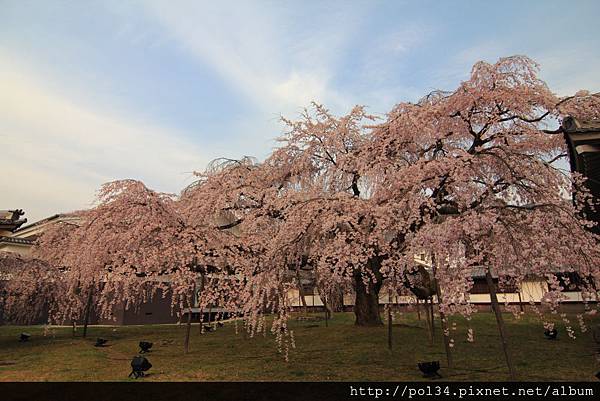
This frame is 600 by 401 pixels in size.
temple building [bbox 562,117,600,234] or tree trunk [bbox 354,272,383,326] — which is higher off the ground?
temple building [bbox 562,117,600,234]

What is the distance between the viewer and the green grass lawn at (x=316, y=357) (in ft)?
30.8

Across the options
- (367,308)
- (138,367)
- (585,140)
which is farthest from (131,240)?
(585,140)

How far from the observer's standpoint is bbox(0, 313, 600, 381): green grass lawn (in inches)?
369

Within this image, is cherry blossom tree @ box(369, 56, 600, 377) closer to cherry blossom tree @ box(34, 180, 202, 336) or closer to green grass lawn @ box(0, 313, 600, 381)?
green grass lawn @ box(0, 313, 600, 381)

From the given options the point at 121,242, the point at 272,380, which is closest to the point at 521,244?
the point at 272,380

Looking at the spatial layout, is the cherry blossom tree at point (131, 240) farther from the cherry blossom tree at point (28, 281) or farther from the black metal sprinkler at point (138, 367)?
the cherry blossom tree at point (28, 281)

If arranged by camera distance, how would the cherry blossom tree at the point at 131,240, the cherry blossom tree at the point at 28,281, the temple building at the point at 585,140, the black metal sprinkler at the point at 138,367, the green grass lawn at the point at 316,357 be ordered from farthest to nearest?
the cherry blossom tree at the point at 28,281 → the cherry blossom tree at the point at 131,240 → the black metal sprinkler at the point at 138,367 → the green grass lawn at the point at 316,357 → the temple building at the point at 585,140

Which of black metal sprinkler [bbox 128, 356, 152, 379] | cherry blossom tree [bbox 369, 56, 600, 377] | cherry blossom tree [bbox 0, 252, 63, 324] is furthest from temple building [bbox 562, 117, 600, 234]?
cherry blossom tree [bbox 0, 252, 63, 324]

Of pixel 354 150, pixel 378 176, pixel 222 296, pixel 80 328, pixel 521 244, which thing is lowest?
pixel 80 328

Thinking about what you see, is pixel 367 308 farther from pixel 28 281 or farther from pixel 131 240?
Answer: pixel 28 281

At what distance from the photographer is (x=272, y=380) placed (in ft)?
29.9

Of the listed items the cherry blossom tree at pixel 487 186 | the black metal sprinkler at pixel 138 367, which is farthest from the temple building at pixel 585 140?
the black metal sprinkler at pixel 138 367

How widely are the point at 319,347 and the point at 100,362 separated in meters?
7.32

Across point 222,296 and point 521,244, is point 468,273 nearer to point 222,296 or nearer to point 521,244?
point 521,244
